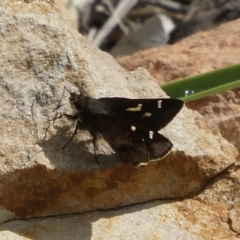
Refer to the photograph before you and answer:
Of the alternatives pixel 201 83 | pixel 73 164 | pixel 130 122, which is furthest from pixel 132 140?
pixel 201 83

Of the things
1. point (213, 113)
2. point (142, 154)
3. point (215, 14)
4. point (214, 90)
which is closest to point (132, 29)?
point (215, 14)

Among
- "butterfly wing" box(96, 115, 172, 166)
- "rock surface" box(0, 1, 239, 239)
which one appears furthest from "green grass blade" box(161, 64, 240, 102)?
"butterfly wing" box(96, 115, 172, 166)

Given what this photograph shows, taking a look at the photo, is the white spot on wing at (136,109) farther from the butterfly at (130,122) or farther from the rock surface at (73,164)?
the rock surface at (73,164)

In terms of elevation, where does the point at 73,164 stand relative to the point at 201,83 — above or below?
below

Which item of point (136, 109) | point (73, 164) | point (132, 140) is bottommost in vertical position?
point (73, 164)

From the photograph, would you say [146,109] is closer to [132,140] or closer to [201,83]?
[132,140]

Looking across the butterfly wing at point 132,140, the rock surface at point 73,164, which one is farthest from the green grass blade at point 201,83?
the butterfly wing at point 132,140

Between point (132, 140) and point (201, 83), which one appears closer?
point (132, 140)
